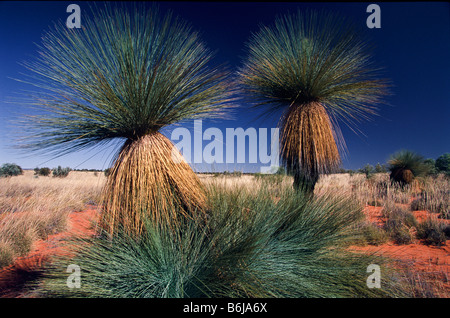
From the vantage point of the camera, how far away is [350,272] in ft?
7.66

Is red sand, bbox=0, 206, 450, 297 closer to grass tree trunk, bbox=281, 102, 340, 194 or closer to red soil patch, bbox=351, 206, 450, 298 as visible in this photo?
red soil patch, bbox=351, 206, 450, 298

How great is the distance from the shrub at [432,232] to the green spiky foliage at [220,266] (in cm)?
329

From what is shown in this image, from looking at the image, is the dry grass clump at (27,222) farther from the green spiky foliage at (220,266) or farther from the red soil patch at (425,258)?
the red soil patch at (425,258)

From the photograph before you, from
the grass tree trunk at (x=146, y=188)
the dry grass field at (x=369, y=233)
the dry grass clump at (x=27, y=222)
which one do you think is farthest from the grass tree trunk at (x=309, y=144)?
the dry grass clump at (x=27, y=222)

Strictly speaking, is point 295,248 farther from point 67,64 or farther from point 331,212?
point 67,64

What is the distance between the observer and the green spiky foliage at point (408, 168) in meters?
11.6

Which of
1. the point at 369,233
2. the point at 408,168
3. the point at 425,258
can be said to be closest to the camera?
the point at 425,258

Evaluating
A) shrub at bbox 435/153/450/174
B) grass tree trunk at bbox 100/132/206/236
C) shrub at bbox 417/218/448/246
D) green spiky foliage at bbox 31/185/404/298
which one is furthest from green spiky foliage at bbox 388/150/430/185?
grass tree trunk at bbox 100/132/206/236

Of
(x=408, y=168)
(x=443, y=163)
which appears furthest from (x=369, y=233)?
(x=443, y=163)

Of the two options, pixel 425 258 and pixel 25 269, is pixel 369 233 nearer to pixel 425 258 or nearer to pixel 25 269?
pixel 425 258

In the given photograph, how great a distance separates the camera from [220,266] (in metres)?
2.02

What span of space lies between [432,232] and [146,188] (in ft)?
20.0

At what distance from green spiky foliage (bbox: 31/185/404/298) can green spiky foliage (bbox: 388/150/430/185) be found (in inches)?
480
